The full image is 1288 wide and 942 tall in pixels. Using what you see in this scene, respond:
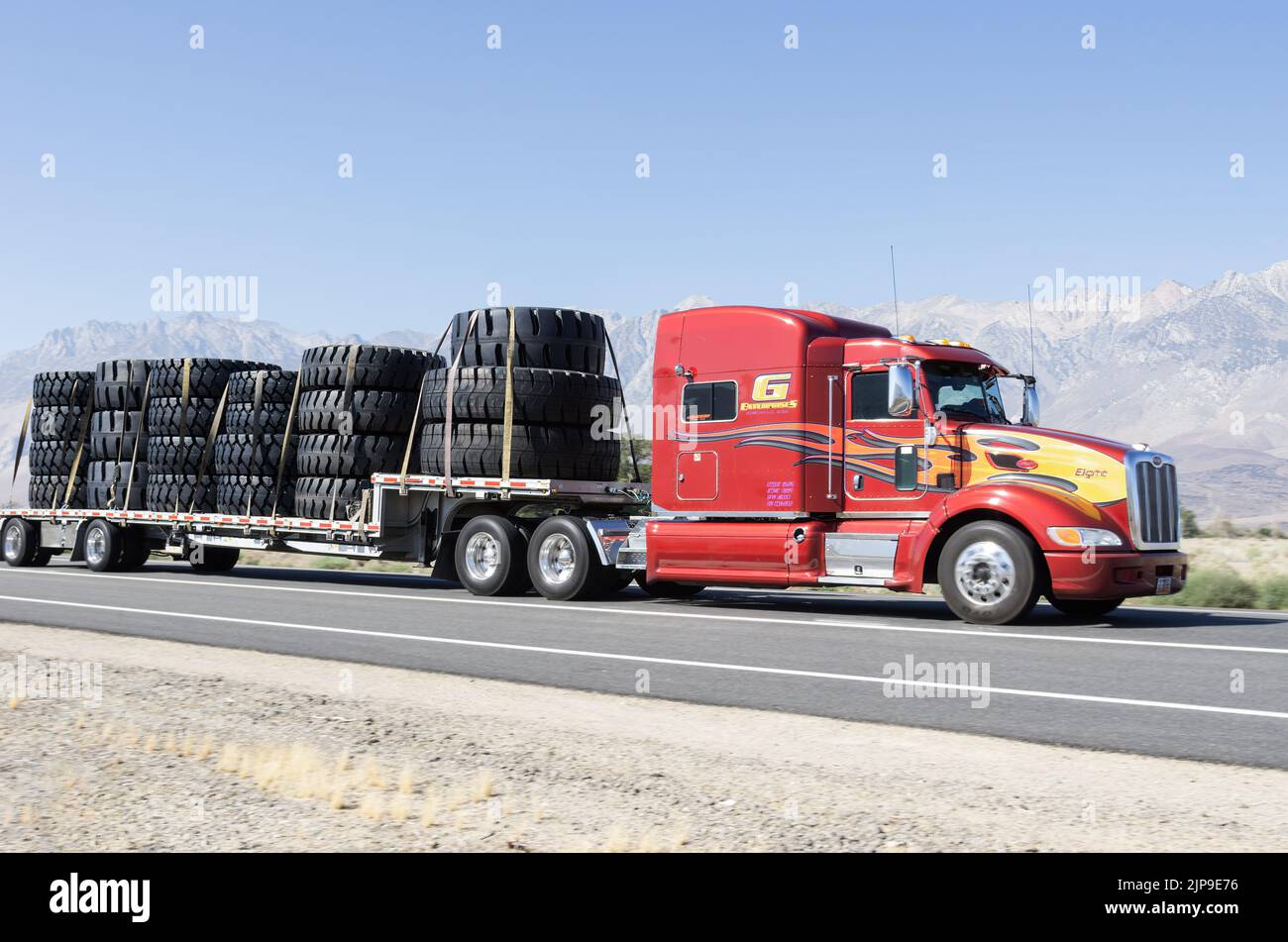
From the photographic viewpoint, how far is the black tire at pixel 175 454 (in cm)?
2239

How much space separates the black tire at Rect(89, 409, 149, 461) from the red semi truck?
7.94 meters

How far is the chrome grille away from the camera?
1365 centimetres

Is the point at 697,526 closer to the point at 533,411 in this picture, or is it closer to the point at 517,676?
the point at 533,411

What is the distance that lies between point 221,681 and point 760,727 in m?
4.42

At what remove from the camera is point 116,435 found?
2419 centimetres

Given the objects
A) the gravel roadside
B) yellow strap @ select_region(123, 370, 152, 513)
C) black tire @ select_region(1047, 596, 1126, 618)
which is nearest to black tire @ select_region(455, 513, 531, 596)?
black tire @ select_region(1047, 596, 1126, 618)

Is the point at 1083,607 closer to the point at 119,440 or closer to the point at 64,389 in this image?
the point at 119,440

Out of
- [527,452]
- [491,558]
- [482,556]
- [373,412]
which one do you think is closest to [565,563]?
[491,558]

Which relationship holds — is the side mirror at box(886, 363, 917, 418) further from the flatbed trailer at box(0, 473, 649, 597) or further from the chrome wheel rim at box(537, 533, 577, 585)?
the chrome wheel rim at box(537, 533, 577, 585)

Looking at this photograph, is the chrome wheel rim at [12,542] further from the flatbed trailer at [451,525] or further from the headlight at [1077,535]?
the headlight at [1077,535]

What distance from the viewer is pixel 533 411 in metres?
18.0

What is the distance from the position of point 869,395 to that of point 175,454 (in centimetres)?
1308
